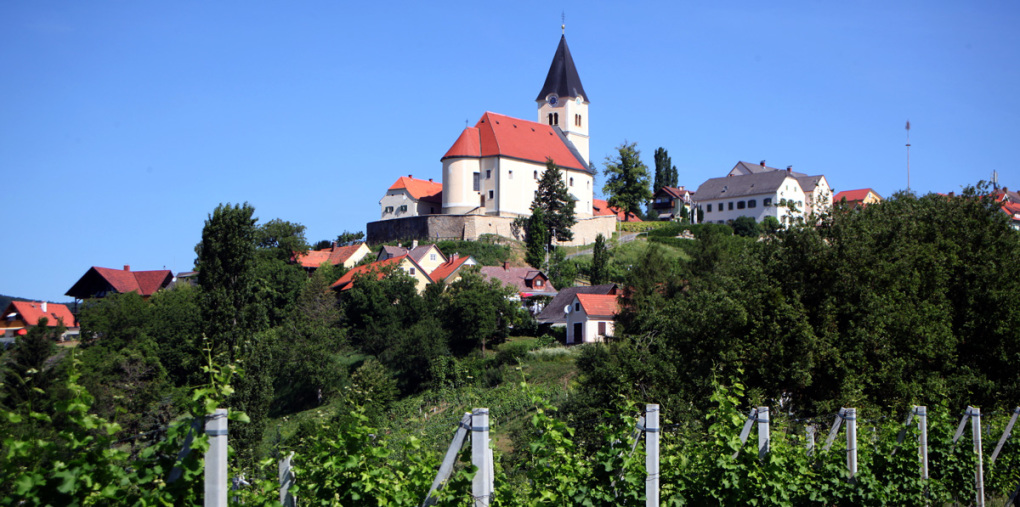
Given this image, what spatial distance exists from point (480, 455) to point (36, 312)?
77317 millimetres

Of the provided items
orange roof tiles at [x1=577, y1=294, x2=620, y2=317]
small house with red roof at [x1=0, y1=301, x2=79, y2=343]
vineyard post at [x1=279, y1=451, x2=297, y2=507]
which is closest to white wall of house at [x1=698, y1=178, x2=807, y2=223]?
orange roof tiles at [x1=577, y1=294, x2=620, y2=317]

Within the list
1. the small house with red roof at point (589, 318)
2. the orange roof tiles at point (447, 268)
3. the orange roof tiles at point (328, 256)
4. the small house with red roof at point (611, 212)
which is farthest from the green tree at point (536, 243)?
the orange roof tiles at point (328, 256)

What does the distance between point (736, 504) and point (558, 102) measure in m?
79.3

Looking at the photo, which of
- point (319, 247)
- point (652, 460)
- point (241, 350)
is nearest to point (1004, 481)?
point (652, 460)

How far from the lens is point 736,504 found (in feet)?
24.5

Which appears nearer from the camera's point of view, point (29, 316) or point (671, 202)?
point (29, 316)

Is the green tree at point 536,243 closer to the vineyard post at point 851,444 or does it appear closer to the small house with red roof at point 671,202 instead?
the small house with red roof at point 671,202

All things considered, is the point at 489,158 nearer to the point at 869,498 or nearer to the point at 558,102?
the point at 558,102

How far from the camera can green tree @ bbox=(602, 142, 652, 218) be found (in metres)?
81.2

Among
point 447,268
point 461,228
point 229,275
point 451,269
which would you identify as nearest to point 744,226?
point 461,228

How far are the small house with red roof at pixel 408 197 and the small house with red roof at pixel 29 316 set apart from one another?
2935 centimetres

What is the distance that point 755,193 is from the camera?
8325 cm

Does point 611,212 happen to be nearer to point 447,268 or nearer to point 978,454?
point 447,268

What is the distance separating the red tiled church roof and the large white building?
1472 cm
